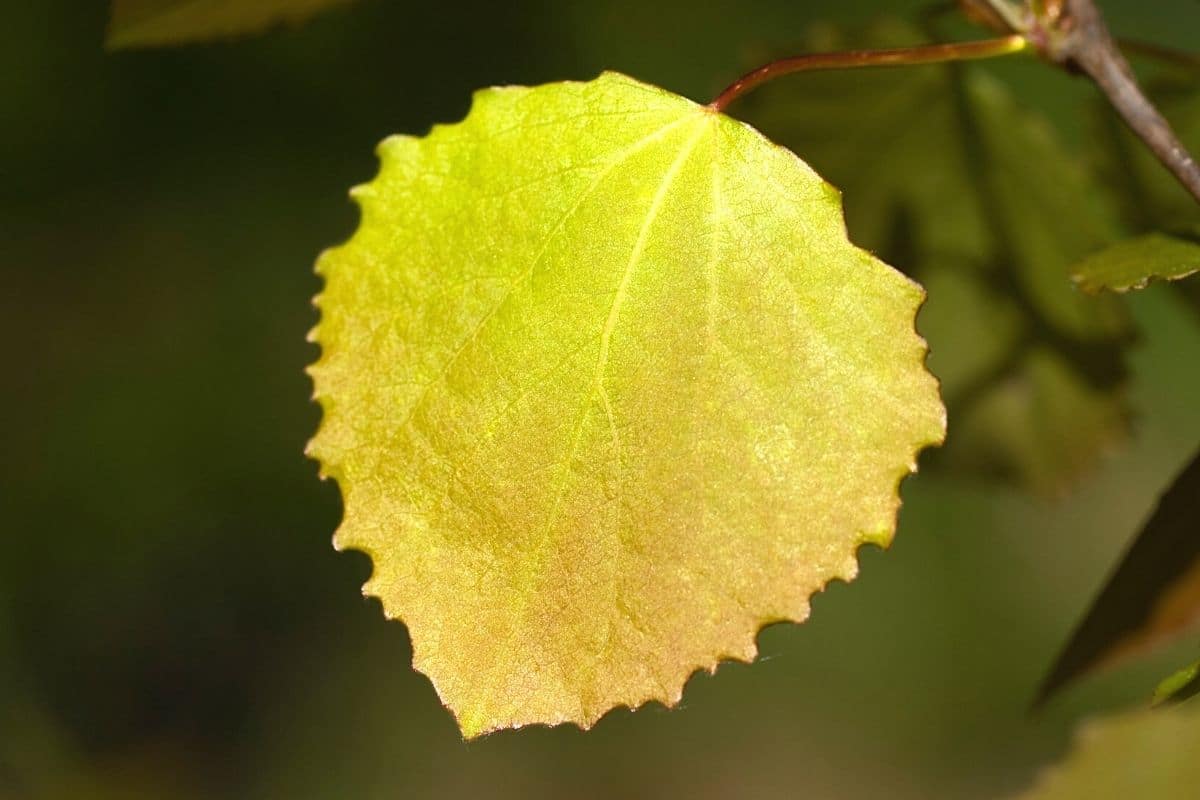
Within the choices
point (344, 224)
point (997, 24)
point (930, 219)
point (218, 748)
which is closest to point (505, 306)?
point (997, 24)

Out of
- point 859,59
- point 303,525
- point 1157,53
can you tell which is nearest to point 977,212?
point 1157,53

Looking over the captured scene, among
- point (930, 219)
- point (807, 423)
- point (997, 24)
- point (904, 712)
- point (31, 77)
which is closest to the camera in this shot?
point (807, 423)

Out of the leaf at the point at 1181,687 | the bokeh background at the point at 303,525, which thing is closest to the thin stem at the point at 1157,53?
the leaf at the point at 1181,687

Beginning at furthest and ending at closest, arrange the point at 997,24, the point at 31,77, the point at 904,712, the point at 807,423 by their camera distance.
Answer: the point at 904,712 → the point at 31,77 → the point at 997,24 → the point at 807,423

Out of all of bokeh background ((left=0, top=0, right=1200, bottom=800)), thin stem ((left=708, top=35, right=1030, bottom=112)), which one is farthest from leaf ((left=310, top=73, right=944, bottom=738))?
bokeh background ((left=0, top=0, right=1200, bottom=800))

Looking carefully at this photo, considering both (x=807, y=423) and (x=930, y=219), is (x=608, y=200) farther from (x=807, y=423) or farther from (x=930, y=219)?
(x=930, y=219)

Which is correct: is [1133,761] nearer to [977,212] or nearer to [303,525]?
[977,212]

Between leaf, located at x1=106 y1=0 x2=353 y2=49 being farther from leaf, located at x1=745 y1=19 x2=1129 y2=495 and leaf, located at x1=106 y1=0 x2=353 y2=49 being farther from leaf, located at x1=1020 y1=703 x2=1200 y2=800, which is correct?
leaf, located at x1=1020 y1=703 x2=1200 y2=800
